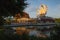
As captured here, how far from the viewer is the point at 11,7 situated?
5180mm

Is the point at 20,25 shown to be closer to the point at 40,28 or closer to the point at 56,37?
the point at 40,28

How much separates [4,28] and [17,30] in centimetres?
41

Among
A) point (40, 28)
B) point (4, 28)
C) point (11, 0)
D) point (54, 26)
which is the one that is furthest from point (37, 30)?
point (11, 0)

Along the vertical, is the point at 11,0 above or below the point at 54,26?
above

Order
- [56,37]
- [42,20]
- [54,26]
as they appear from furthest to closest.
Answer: [42,20]
[54,26]
[56,37]

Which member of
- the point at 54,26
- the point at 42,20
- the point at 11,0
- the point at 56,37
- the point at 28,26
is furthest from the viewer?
the point at 42,20

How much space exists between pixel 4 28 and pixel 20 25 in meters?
0.85

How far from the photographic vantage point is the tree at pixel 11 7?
5027 millimetres

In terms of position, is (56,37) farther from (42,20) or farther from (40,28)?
(42,20)

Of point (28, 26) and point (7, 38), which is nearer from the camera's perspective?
point (7, 38)

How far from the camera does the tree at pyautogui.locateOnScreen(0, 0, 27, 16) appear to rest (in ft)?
16.5

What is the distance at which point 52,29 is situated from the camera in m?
5.98

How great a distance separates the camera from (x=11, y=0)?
16.6 ft

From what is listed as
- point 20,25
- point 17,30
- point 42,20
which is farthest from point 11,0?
point 42,20
